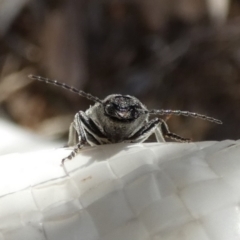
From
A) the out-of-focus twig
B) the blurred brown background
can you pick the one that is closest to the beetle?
the blurred brown background

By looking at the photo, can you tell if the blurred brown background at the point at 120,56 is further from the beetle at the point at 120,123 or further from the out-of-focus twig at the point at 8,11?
the beetle at the point at 120,123

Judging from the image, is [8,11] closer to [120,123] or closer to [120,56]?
[120,56]

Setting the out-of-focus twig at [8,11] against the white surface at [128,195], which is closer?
the white surface at [128,195]

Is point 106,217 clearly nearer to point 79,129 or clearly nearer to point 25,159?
point 25,159

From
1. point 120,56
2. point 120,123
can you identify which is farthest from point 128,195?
point 120,56

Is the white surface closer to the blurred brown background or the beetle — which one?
the beetle

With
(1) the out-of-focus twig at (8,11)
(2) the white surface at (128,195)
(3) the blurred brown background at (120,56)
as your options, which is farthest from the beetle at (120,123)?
(1) the out-of-focus twig at (8,11)

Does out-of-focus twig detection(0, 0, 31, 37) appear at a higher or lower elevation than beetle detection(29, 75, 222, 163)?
higher
